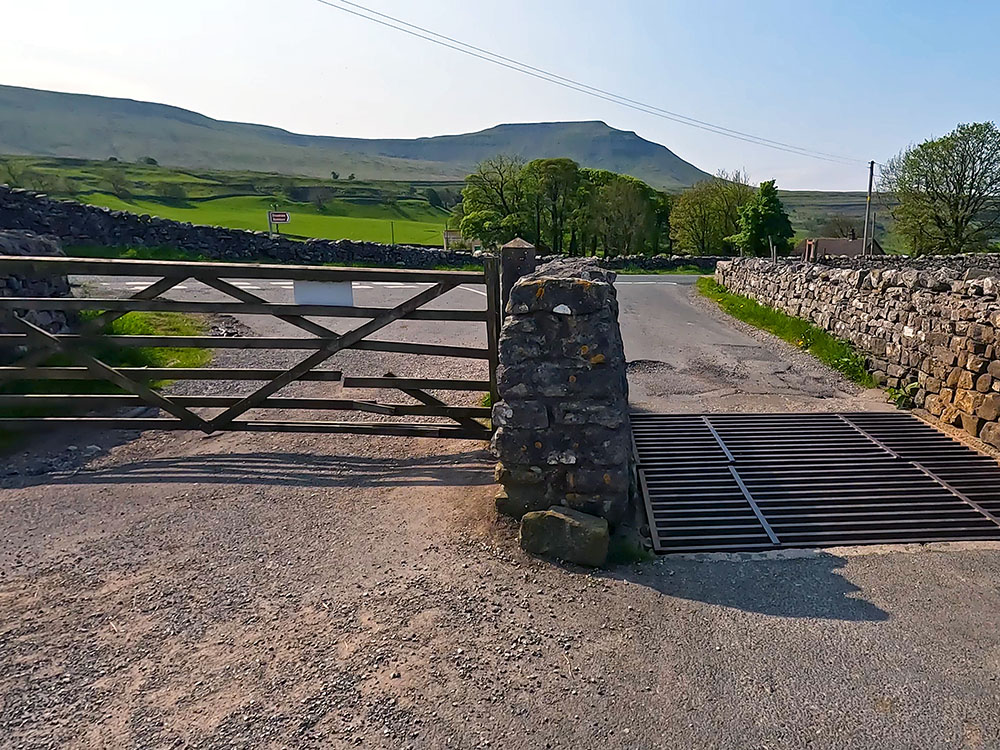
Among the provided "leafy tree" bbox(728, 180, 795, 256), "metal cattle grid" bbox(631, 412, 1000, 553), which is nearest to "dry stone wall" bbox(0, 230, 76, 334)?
"metal cattle grid" bbox(631, 412, 1000, 553)

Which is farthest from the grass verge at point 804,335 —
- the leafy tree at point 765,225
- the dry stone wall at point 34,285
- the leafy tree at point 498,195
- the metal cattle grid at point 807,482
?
the leafy tree at point 498,195

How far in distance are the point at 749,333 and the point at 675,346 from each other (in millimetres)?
2699

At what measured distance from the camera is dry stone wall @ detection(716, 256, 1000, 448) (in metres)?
6.00

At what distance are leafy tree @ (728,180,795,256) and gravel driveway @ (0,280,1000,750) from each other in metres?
30.6

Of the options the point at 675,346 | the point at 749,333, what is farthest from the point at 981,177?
the point at 675,346

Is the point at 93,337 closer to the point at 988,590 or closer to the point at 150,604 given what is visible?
the point at 150,604

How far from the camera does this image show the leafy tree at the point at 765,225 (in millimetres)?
31422

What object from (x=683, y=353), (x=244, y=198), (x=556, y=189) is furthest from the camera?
(x=244, y=198)

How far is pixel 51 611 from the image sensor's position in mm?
3309

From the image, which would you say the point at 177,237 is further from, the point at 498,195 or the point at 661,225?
the point at 661,225

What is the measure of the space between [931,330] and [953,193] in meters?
32.3

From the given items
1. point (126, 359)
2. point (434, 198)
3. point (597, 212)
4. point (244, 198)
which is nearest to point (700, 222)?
point (597, 212)

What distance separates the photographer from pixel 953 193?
31812 mm

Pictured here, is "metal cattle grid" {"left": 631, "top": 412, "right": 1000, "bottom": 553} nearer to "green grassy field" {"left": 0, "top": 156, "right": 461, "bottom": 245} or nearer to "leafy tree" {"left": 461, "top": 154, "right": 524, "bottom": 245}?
"leafy tree" {"left": 461, "top": 154, "right": 524, "bottom": 245}
